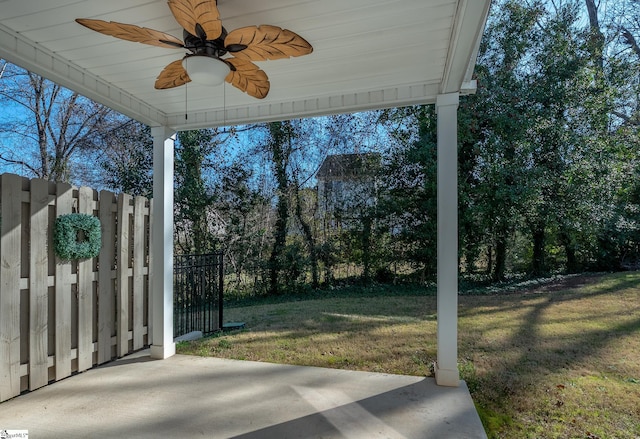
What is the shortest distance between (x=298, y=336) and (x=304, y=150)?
13.3 ft

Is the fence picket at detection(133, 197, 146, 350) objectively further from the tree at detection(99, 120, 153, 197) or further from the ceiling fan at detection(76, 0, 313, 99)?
the tree at detection(99, 120, 153, 197)

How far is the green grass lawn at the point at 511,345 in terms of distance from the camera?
8.21 feet

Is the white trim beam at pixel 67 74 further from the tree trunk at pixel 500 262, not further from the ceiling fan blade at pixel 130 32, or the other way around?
the tree trunk at pixel 500 262

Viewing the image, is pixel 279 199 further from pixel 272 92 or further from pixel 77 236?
pixel 77 236

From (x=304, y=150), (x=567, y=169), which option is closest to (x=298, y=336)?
(x=304, y=150)

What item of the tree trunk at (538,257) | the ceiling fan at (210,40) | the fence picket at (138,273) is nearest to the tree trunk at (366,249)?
the tree trunk at (538,257)

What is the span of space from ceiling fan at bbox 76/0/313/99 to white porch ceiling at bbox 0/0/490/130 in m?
0.24

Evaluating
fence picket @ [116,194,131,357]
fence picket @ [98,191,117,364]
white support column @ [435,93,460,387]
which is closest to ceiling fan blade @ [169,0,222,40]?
white support column @ [435,93,460,387]

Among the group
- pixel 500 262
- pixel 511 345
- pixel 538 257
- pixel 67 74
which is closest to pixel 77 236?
pixel 67 74

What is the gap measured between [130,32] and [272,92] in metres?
1.47

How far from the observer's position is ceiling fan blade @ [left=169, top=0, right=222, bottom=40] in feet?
4.58

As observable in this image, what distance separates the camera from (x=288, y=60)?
7.69 feet

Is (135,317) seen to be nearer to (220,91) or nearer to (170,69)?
(220,91)

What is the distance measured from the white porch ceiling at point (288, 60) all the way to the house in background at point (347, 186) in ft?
12.2
